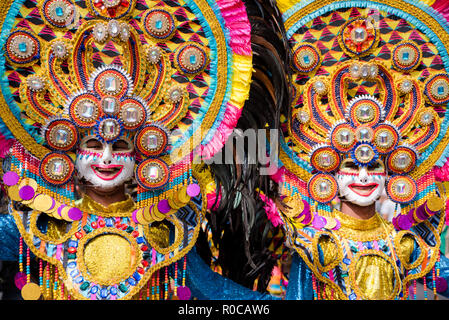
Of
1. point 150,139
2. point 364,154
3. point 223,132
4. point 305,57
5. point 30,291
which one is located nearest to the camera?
point 30,291

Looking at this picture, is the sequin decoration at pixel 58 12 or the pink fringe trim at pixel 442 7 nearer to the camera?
the sequin decoration at pixel 58 12

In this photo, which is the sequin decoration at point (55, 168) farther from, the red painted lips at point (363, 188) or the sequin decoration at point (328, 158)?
the red painted lips at point (363, 188)

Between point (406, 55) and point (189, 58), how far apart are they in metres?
1.45

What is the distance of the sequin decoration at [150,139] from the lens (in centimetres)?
386

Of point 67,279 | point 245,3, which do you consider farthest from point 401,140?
point 67,279

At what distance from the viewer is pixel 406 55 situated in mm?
4402

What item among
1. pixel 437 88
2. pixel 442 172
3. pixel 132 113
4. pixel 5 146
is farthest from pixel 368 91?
pixel 5 146

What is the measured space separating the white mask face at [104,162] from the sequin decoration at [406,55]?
182 cm

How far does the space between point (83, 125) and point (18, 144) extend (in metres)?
0.37

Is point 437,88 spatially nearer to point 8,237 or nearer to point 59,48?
point 59,48

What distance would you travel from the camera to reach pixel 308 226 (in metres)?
4.29

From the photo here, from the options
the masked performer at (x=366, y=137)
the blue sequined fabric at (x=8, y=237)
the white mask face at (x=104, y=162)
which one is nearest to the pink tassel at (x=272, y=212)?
the masked performer at (x=366, y=137)

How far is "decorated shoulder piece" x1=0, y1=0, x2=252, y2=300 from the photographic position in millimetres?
3713

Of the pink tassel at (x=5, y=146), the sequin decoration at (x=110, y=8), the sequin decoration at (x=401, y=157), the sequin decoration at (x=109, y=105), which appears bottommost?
the sequin decoration at (x=401, y=157)
